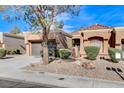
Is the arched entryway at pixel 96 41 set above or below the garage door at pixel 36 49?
above

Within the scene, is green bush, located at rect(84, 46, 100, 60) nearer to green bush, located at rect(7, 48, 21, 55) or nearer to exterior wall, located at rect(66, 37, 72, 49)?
exterior wall, located at rect(66, 37, 72, 49)

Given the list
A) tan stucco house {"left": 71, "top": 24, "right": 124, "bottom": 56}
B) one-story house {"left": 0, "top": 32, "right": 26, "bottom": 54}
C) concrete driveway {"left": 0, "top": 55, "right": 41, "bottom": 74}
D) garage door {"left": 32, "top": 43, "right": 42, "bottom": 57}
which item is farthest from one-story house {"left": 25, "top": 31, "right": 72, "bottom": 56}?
concrete driveway {"left": 0, "top": 55, "right": 41, "bottom": 74}

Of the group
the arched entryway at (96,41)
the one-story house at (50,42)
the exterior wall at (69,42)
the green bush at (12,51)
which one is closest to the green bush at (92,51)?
the arched entryway at (96,41)

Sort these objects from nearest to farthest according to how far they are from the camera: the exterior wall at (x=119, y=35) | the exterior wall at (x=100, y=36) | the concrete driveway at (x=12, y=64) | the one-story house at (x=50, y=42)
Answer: the concrete driveway at (x=12, y=64)
the exterior wall at (x=119, y=35)
the exterior wall at (x=100, y=36)
the one-story house at (x=50, y=42)

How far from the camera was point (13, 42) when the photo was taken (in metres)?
29.8

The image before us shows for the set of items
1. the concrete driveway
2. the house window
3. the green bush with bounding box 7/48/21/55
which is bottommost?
the concrete driveway

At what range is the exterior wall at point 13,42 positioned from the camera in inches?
1090

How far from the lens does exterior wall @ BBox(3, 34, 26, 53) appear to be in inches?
1090

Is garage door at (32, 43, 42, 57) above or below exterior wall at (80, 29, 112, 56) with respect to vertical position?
below

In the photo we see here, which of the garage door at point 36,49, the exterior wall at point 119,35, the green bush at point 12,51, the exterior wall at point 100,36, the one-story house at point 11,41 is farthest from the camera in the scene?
the green bush at point 12,51

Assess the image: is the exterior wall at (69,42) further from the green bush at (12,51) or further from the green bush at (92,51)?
the green bush at (12,51)

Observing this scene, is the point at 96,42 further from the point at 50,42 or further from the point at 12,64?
the point at 12,64

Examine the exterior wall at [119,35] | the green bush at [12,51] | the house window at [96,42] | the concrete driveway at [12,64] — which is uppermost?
the exterior wall at [119,35]
